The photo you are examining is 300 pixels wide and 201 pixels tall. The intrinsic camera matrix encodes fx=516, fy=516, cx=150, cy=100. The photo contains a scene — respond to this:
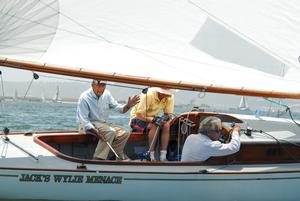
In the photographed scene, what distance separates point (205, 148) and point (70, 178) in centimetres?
156

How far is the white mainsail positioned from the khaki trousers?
3.18 feet

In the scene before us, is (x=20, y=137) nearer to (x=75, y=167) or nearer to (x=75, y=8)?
(x=75, y=167)

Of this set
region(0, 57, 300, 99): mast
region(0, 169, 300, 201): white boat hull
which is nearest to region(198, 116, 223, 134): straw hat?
region(0, 57, 300, 99): mast

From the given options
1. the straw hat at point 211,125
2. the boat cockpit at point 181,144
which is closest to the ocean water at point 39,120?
the boat cockpit at point 181,144

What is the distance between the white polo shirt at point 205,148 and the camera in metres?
5.82

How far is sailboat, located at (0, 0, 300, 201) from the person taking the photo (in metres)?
5.52

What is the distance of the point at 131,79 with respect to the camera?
18.1 ft

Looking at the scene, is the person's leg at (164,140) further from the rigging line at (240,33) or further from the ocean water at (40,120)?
the rigging line at (240,33)

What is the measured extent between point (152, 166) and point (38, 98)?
6450cm

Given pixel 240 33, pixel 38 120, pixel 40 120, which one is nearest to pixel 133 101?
pixel 240 33

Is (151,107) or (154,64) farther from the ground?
(154,64)

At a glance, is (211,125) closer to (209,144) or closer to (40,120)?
(209,144)

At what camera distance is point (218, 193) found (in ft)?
19.3

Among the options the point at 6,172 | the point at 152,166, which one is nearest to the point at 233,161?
the point at 152,166
